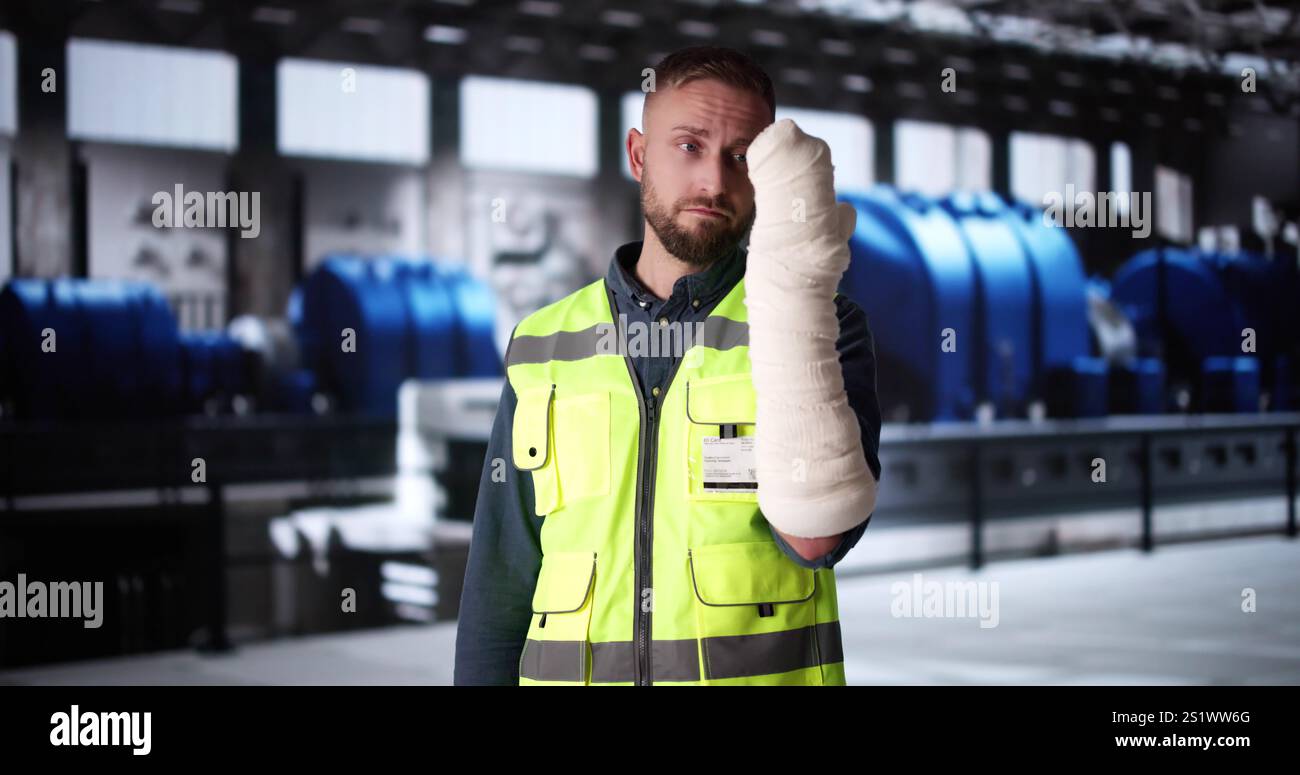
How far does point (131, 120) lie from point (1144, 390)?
11.6m

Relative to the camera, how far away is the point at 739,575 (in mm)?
1805

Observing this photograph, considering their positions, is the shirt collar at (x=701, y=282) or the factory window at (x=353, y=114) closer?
the shirt collar at (x=701, y=282)

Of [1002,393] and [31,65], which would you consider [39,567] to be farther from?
[31,65]

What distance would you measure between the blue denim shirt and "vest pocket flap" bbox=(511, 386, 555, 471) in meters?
0.07

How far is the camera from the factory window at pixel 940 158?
10.3 m

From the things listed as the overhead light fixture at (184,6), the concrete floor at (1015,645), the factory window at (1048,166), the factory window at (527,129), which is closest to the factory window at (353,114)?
the factory window at (527,129)

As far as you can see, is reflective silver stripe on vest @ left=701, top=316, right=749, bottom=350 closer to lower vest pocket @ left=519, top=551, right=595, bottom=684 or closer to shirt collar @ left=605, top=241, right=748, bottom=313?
shirt collar @ left=605, top=241, right=748, bottom=313

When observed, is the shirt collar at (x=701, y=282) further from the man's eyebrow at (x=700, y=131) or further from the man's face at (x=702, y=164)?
the man's eyebrow at (x=700, y=131)

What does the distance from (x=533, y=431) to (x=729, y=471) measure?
0.31m

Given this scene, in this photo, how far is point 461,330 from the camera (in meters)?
12.6

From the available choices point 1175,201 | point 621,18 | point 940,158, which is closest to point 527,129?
point 621,18

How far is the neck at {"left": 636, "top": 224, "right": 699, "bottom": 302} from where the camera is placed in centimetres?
192

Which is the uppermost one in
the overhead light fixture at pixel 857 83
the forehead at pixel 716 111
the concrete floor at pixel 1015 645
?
the overhead light fixture at pixel 857 83
